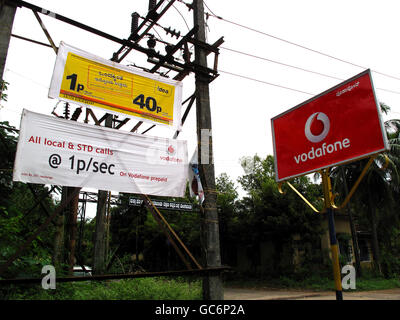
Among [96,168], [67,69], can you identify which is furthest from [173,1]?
[96,168]

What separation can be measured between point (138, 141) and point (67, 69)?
1833mm

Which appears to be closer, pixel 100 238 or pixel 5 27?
pixel 5 27

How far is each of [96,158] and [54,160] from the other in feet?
2.28

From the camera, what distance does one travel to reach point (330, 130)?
353 cm

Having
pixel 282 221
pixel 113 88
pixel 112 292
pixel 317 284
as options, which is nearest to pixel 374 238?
pixel 317 284

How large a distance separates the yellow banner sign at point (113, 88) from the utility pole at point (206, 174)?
1.85ft

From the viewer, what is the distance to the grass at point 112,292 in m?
6.31

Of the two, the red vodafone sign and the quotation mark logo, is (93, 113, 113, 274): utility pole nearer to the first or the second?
the quotation mark logo

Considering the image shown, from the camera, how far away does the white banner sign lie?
16.2ft

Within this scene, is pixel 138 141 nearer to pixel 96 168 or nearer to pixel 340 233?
pixel 96 168

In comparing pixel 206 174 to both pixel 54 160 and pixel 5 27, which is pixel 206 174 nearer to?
pixel 54 160

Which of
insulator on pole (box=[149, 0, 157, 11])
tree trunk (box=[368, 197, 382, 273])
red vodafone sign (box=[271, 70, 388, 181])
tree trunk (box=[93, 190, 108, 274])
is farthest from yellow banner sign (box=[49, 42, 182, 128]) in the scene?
tree trunk (box=[368, 197, 382, 273])

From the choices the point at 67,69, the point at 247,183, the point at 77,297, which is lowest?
the point at 77,297
